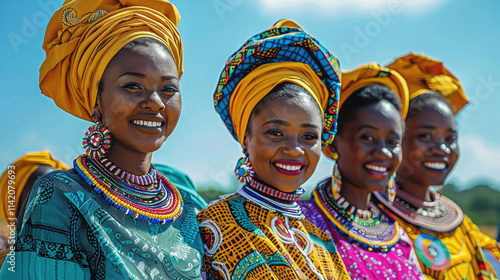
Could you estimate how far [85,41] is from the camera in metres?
2.79

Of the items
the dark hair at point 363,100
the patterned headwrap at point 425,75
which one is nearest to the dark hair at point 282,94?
the dark hair at point 363,100

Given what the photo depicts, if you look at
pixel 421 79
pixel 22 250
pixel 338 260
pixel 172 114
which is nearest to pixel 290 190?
pixel 338 260

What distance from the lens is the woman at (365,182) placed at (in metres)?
3.82

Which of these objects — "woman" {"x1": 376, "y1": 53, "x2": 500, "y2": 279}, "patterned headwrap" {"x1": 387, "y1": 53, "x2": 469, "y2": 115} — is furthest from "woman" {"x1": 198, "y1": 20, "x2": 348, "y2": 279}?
"patterned headwrap" {"x1": 387, "y1": 53, "x2": 469, "y2": 115}

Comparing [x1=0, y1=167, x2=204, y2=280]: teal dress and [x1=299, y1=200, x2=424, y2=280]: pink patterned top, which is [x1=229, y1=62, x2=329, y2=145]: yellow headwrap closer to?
[x1=299, y1=200, x2=424, y2=280]: pink patterned top

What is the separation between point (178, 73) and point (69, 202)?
110 centimetres

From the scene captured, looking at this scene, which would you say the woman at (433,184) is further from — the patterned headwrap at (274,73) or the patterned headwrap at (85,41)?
the patterned headwrap at (85,41)

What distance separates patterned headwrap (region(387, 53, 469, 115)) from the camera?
4.95 m

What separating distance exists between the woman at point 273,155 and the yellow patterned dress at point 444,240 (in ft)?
3.79

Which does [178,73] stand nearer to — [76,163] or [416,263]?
[76,163]

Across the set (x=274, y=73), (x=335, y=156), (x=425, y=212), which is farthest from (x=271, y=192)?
(x=425, y=212)

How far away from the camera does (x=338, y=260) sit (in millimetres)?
3520

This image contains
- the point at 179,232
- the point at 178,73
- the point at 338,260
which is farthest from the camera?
the point at 338,260

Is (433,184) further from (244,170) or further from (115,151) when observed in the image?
(115,151)
